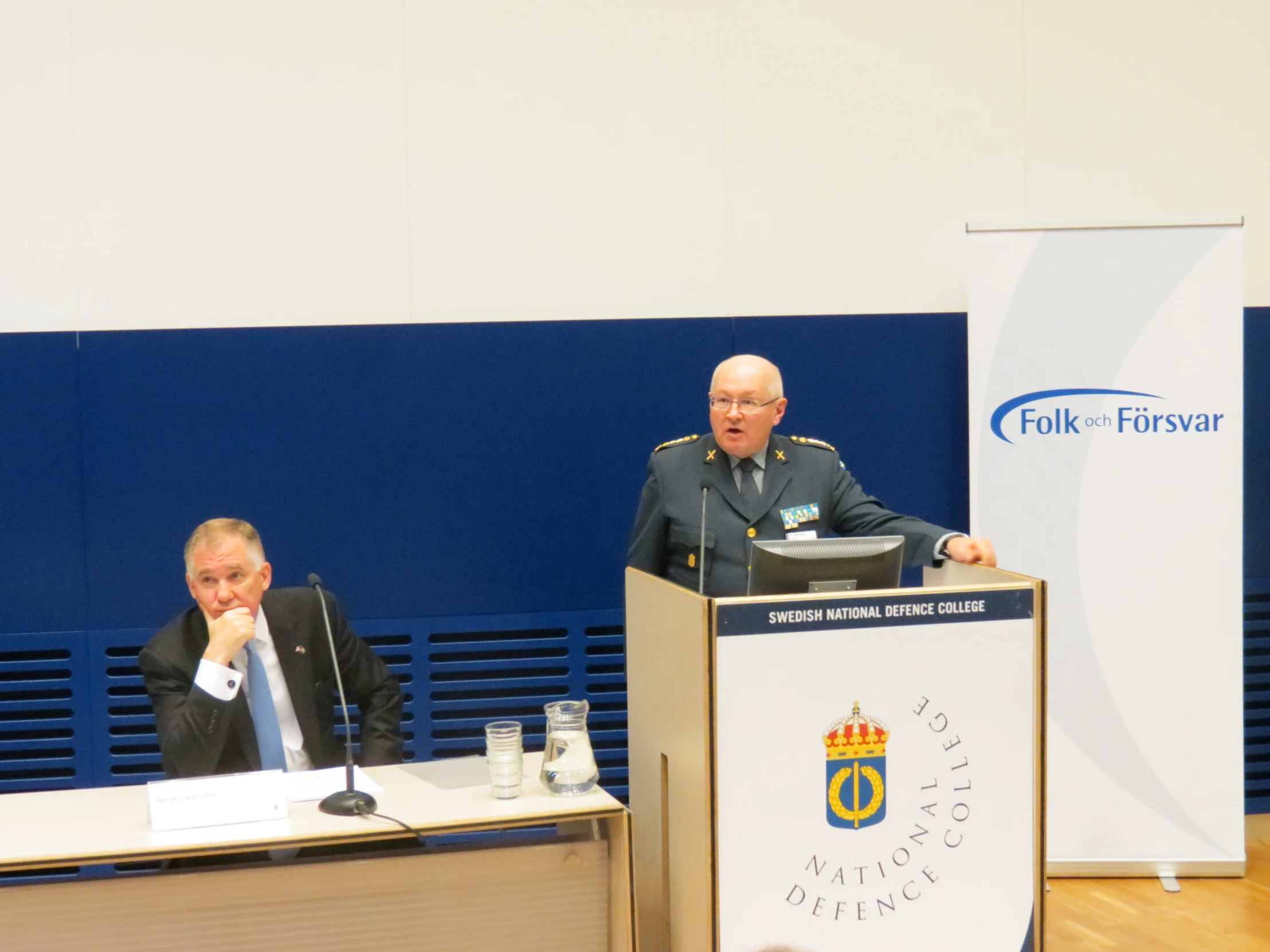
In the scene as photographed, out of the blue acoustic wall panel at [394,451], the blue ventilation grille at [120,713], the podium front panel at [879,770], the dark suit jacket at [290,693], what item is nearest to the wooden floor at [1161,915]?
the podium front panel at [879,770]

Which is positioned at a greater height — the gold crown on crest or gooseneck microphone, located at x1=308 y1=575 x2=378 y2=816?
the gold crown on crest

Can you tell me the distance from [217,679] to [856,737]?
1.32 metres

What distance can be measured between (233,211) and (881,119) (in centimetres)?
223

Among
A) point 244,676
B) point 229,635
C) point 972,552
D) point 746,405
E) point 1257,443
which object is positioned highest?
point 746,405

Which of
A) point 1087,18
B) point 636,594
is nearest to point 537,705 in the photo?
point 636,594

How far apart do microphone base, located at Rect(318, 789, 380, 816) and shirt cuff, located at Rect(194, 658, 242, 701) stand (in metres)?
0.36

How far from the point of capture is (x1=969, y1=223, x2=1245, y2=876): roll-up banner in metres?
3.72

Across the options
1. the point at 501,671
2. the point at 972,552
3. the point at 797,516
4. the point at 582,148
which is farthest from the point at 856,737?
the point at 582,148

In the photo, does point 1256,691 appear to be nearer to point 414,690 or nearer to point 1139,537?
point 1139,537

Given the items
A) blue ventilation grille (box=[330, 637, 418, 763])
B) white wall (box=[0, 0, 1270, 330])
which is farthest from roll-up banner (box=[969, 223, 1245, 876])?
blue ventilation grille (box=[330, 637, 418, 763])

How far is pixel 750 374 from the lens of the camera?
325cm

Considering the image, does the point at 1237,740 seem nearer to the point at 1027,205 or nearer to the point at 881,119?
the point at 1027,205

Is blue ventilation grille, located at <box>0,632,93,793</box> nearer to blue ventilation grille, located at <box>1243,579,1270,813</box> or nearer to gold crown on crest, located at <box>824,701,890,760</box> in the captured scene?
gold crown on crest, located at <box>824,701,890,760</box>

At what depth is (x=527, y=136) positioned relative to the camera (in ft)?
13.4
